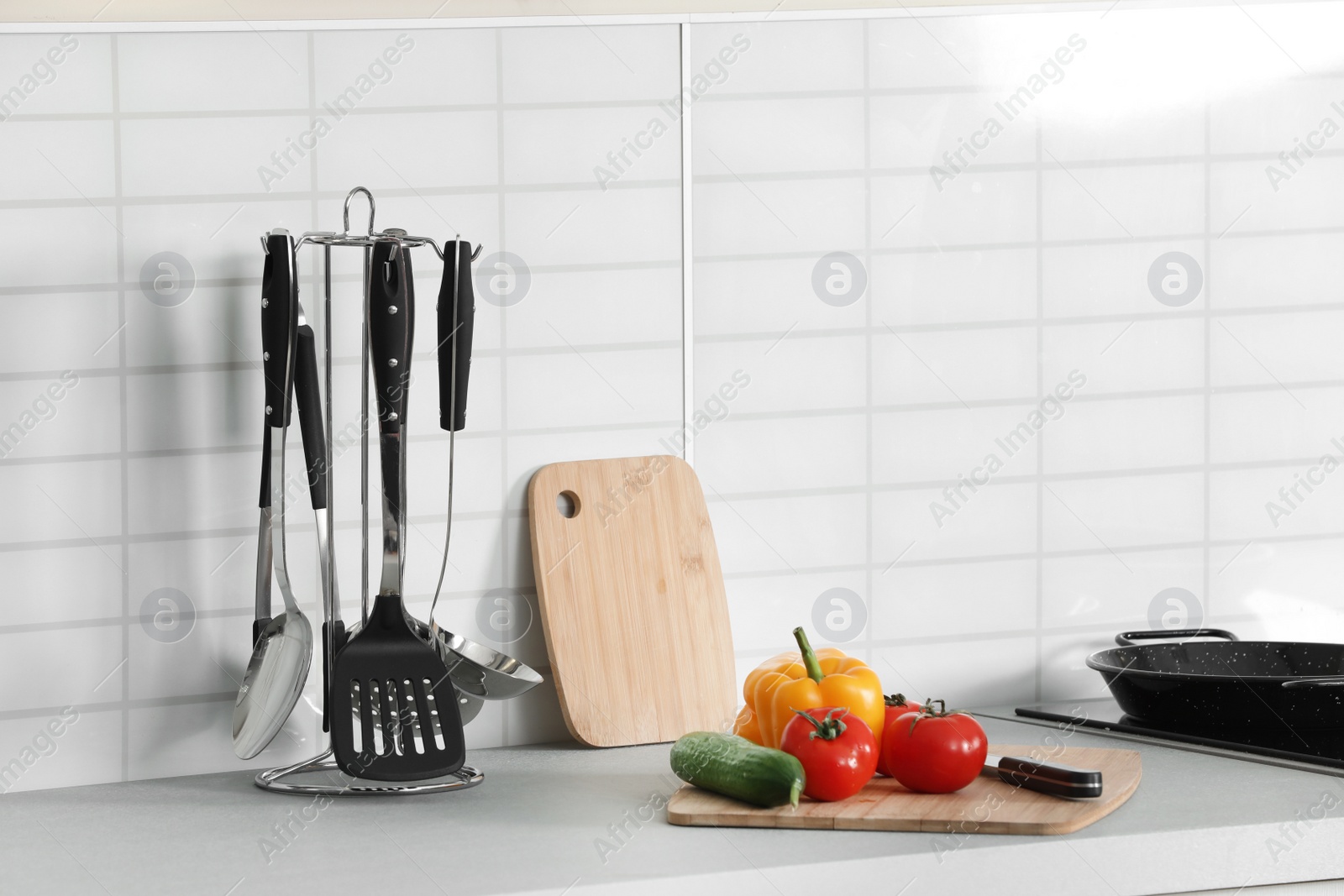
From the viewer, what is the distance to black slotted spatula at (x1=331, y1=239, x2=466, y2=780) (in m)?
1.01

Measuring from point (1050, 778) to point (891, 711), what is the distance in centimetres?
15

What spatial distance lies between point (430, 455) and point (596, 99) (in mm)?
389

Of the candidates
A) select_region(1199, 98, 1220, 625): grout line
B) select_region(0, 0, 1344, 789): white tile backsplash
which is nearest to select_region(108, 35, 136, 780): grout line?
select_region(0, 0, 1344, 789): white tile backsplash

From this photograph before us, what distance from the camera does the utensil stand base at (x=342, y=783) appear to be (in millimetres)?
1017

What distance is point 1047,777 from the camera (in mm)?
958

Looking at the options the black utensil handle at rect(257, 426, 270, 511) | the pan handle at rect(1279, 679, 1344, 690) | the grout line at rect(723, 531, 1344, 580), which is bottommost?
the pan handle at rect(1279, 679, 1344, 690)

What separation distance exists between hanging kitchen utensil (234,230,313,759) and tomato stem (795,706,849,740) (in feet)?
1.43

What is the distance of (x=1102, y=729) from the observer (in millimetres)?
1223

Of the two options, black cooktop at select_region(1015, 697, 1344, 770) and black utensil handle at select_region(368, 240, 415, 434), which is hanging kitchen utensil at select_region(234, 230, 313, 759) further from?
black cooktop at select_region(1015, 697, 1344, 770)

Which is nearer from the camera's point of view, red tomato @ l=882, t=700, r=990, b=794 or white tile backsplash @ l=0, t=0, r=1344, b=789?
red tomato @ l=882, t=700, r=990, b=794

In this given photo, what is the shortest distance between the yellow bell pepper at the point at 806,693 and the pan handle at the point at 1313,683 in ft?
1.20

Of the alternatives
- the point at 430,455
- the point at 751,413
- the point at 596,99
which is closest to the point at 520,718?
the point at 430,455

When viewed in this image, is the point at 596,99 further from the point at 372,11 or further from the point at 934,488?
the point at 934,488

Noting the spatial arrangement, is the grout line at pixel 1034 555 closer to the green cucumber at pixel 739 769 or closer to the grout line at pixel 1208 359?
the grout line at pixel 1208 359
